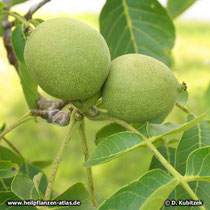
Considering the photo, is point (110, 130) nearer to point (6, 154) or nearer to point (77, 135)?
point (6, 154)

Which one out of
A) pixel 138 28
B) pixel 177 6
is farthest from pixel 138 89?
pixel 177 6

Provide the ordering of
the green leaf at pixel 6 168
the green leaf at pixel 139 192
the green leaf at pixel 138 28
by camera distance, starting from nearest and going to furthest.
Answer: the green leaf at pixel 139 192, the green leaf at pixel 6 168, the green leaf at pixel 138 28

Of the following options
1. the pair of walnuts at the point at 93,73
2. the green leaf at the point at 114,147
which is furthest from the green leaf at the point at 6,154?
the green leaf at the point at 114,147

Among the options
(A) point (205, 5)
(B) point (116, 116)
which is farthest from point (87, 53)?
(A) point (205, 5)

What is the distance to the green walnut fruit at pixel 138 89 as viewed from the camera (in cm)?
110

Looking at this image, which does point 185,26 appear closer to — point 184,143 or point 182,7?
point 182,7

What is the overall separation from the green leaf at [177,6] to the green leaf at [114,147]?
→ 3.02 feet

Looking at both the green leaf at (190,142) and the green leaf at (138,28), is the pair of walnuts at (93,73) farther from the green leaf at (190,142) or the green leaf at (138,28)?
the green leaf at (138,28)

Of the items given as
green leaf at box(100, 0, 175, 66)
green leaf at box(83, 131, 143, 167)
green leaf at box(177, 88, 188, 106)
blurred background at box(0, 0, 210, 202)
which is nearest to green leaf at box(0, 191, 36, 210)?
green leaf at box(83, 131, 143, 167)

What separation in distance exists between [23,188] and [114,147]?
31 cm

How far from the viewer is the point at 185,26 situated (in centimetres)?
690

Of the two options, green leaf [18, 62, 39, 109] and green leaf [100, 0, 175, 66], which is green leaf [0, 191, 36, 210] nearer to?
green leaf [18, 62, 39, 109]

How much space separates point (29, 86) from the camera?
140 centimetres

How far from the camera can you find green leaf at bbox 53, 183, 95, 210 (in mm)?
1041
